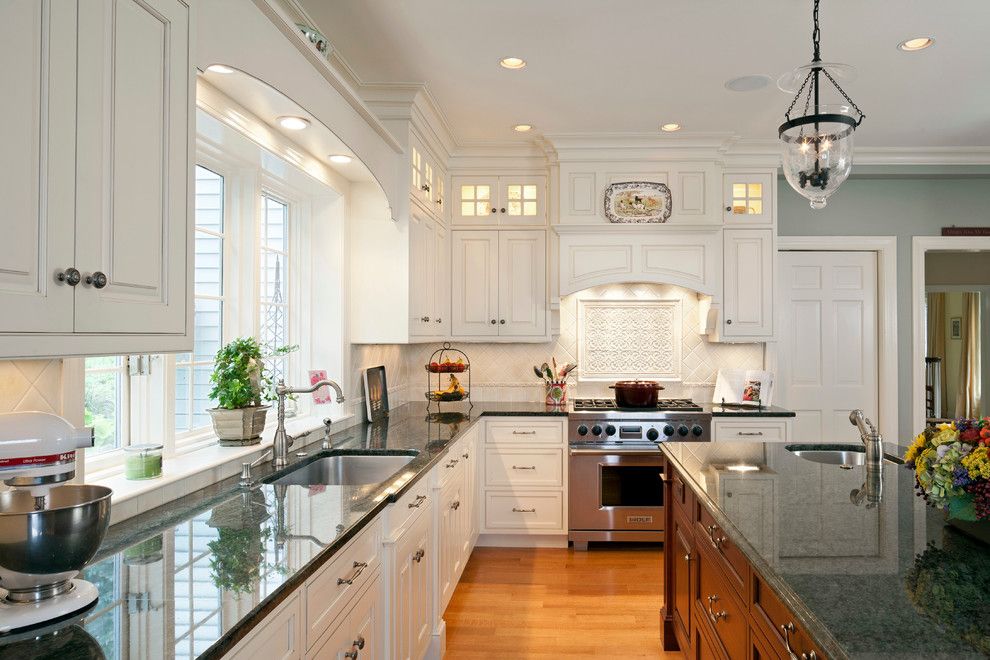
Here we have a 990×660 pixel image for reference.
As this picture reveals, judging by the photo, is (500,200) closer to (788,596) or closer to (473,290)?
(473,290)

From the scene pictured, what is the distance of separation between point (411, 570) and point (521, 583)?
1.57 meters

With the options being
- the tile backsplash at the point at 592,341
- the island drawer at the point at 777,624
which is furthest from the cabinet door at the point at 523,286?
the island drawer at the point at 777,624

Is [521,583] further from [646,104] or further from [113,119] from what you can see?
[113,119]

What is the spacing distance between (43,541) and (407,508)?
1.43 meters

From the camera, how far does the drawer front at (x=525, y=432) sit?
4.46 meters

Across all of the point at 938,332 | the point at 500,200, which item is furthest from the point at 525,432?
the point at 938,332

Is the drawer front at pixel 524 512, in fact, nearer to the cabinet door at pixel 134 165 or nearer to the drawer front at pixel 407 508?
the drawer front at pixel 407 508

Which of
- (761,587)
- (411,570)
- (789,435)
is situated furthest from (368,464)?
(789,435)

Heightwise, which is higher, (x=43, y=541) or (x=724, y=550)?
(x=43, y=541)

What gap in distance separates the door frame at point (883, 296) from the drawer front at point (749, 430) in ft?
2.37

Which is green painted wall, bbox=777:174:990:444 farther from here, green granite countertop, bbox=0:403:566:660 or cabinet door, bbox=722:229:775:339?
green granite countertop, bbox=0:403:566:660

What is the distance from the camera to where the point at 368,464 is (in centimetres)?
293

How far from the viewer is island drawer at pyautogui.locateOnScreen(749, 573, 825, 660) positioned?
1364 mm

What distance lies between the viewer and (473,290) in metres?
4.85
